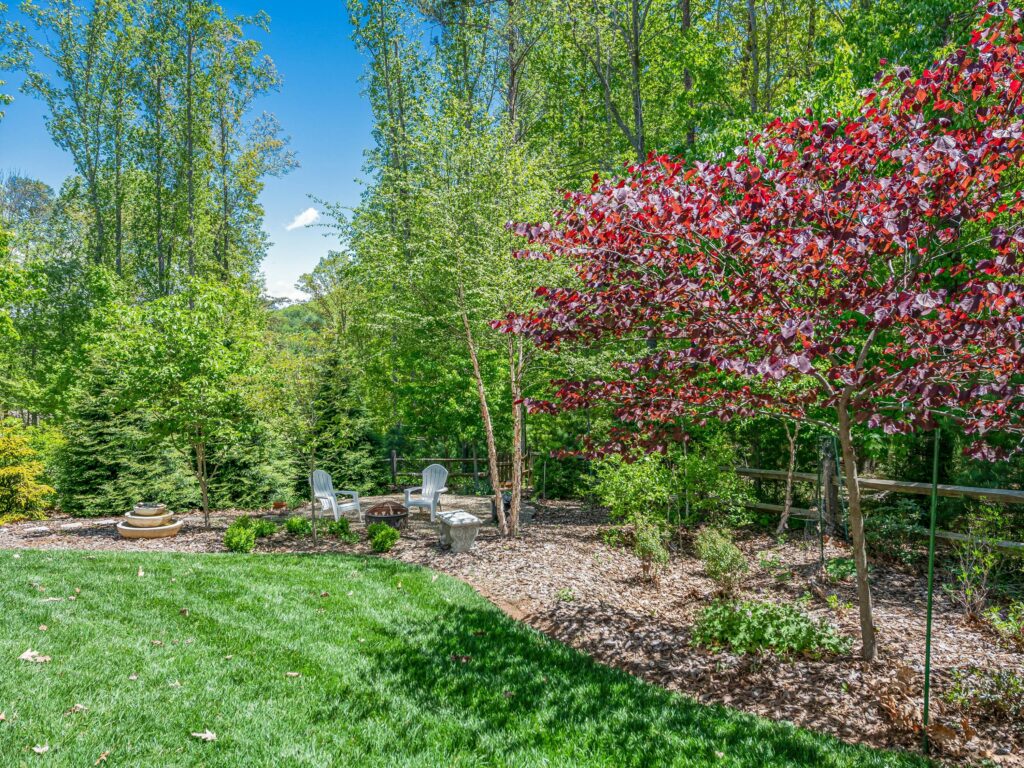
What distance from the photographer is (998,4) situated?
103 inches

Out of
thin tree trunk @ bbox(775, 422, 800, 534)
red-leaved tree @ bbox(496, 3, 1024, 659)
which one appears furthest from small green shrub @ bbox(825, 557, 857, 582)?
red-leaved tree @ bbox(496, 3, 1024, 659)

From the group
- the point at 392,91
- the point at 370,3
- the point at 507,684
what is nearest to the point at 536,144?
the point at 392,91

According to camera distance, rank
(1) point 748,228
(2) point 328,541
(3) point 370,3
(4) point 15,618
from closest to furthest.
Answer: (1) point 748,228 → (4) point 15,618 → (2) point 328,541 → (3) point 370,3

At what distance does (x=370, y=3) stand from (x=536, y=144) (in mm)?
6903

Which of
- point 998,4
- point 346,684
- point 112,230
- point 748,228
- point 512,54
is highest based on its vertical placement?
point 512,54

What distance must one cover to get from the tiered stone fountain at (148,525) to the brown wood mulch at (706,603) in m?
0.22

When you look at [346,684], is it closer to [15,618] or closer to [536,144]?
[15,618]

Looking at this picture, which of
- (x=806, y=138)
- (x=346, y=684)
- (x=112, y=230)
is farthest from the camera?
(x=112, y=230)

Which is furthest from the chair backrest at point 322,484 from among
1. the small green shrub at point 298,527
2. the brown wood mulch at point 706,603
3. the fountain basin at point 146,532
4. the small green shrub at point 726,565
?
the small green shrub at point 726,565

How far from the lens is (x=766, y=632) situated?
3.78 m

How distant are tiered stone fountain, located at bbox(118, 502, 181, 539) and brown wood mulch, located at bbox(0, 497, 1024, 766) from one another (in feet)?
0.74

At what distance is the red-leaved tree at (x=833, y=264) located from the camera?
2500 mm

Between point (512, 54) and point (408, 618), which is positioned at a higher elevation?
point (512, 54)

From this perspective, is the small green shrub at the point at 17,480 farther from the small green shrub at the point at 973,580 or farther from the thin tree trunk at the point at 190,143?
the small green shrub at the point at 973,580
